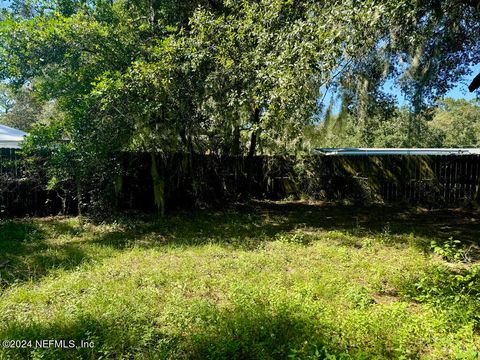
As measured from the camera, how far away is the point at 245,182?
919 centimetres

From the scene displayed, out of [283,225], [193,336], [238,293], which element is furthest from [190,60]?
[193,336]

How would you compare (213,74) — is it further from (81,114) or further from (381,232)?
(381,232)

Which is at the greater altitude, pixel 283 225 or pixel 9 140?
pixel 9 140

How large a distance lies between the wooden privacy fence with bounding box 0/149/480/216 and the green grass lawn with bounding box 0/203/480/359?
101 centimetres

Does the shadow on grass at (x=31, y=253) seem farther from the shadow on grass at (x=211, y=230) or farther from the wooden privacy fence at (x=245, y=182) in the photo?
the wooden privacy fence at (x=245, y=182)

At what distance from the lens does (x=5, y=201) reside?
233 inches

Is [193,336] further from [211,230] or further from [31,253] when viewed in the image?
[211,230]

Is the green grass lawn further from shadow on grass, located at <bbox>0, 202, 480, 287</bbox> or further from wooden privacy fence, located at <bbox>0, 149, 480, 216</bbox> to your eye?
wooden privacy fence, located at <bbox>0, 149, 480, 216</bbox>

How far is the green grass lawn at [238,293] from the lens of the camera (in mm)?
2035

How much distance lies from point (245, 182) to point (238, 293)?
6496 millimetres

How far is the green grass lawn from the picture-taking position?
2.04m

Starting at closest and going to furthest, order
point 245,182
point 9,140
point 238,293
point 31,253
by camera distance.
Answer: point 238,293
point 31,253
point 9,140
point 245,182

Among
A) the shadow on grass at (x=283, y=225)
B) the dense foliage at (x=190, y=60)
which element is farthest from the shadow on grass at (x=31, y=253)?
the dense foliage at (x=190, y=60)

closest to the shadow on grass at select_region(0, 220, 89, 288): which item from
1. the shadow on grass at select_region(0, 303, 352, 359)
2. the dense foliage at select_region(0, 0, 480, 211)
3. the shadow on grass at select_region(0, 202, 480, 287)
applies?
the shadow on grass at select_region(0, 202, 480, 287)
